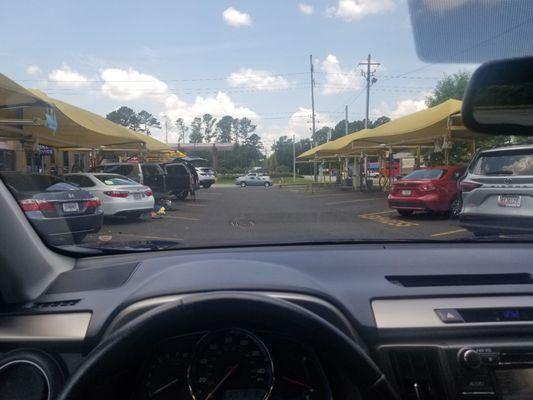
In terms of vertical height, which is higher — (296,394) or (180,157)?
(180,157)

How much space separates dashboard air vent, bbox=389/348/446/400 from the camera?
2303 mm

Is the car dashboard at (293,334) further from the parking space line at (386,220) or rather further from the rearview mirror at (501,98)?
the parking space line at (386,220)

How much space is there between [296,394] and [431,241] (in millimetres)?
1416

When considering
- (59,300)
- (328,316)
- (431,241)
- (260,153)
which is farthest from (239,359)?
(260,153)

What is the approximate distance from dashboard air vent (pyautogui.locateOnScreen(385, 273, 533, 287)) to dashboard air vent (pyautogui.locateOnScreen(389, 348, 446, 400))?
38cm

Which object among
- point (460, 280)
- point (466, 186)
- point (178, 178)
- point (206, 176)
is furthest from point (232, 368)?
point (206, 176)

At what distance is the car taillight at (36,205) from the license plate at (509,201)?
278 cm

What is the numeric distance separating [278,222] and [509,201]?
1.55 metres

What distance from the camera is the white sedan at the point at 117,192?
3686 millimetres

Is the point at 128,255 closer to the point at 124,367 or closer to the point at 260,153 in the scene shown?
the point at 124,367

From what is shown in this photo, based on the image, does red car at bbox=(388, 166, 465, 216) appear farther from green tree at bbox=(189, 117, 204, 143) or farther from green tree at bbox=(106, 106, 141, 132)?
green tree at bbox=(106, 106, 141, 132)

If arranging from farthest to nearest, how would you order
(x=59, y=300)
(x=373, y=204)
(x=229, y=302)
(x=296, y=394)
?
(x=373, y=204) < (x=59, y=300) < (x=296, y=394) < (x=229, y=302)

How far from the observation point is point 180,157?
4.21 meters

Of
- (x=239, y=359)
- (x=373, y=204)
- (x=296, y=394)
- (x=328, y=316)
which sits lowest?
(x=296, y=394)
